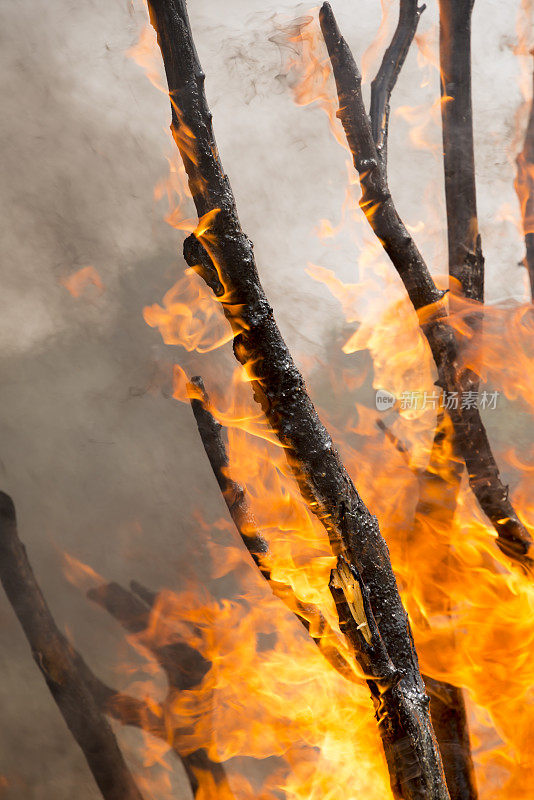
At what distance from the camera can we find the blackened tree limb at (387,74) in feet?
5.33

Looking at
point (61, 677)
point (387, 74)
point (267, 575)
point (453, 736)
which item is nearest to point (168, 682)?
point (61, 677)

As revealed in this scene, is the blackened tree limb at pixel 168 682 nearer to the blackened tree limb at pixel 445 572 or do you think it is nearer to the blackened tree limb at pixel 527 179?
the blackened tree limb at pixel 445 572

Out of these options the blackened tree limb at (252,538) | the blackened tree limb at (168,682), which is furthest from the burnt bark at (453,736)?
the blackened tree limb at (168,682)

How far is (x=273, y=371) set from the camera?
1091 mm

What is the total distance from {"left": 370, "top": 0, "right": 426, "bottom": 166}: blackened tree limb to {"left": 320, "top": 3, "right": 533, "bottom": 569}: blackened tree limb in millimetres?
127

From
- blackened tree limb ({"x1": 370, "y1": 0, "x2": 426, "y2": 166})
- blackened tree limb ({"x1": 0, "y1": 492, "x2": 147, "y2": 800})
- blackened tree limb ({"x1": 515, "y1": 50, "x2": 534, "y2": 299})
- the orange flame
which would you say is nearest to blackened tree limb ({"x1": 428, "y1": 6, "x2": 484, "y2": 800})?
blackened tree limb ({"x1": 370, "y1": 0, "x2": 426, "y2": 166})

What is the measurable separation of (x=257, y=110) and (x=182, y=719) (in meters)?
2.63

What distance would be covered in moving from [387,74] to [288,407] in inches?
47.3

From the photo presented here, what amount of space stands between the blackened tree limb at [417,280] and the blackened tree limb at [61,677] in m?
1.56

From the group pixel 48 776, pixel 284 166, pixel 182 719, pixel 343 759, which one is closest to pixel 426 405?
pixel 284 166

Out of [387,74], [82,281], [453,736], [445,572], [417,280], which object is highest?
[387,74]

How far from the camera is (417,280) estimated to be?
156 centimetres

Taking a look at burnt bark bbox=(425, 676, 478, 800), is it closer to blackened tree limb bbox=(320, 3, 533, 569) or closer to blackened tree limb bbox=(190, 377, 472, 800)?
blackened tree limb bbox=(190, 377, 472, 800)

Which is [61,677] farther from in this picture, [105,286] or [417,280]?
[417,280]
